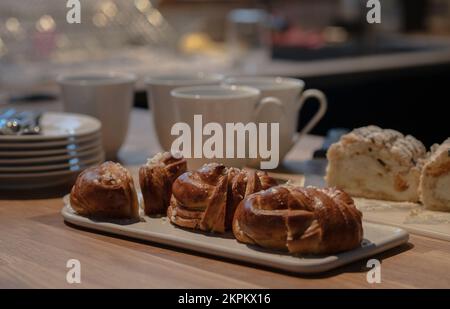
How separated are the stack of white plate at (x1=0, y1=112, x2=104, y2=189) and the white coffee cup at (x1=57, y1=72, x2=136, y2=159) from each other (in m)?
0.22

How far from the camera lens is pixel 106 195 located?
1.13 metres

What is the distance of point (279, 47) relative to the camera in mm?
3760

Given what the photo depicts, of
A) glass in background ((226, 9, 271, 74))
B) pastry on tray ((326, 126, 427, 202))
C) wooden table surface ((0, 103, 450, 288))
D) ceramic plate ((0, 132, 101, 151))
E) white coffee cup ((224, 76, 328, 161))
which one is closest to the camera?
wooden table surface ((0, 103, 450, 288))

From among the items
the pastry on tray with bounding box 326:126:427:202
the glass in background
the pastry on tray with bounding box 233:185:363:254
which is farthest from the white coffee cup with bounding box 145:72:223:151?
the glass in background

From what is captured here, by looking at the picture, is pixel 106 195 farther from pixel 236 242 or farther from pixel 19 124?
pixel 19 124

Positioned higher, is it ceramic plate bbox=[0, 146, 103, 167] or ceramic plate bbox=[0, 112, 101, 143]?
ceramic plate bbox=[0, 112, 101, 143]

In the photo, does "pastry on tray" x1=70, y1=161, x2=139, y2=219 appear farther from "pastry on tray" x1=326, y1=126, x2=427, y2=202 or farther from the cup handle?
the cup handle

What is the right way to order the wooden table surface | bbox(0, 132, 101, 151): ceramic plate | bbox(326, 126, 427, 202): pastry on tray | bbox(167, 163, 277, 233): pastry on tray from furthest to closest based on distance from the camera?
bbox(0, 132, 101, 151): ceramic plate, bbox(326, 126, 427, 202): pastry on tray, bbox(167, 163, 277, 233): pastry on tray, the wooden table surface

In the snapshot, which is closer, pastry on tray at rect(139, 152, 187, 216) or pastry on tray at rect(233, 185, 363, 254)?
pastry on tray at rect(233, 185, 363, 254)

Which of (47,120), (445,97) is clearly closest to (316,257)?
(47,120)

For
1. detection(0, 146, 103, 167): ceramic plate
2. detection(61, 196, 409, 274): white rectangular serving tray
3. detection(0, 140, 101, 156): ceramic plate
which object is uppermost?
→ detection(0, 140, 101, 156): ceramic plate

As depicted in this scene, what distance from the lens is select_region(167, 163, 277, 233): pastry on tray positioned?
3.48ft

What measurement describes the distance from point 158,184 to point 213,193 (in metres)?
0.14
